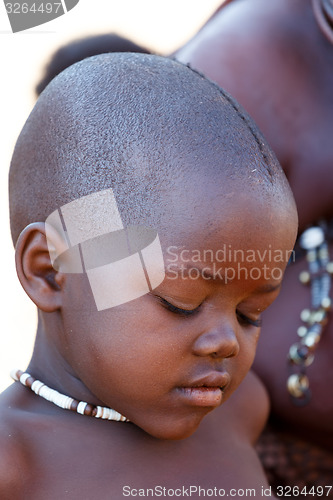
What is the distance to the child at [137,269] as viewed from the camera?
94cm

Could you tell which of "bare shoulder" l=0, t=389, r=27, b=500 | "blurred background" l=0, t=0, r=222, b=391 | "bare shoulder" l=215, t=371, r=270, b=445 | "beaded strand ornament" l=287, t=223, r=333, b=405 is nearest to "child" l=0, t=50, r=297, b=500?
"bare shoulder" l=0, t=389, r=27, b=500

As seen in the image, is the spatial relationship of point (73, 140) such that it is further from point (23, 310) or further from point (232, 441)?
point (23, 310)

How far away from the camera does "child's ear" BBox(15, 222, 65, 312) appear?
101 centimetres

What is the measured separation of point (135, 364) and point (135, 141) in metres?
0.31

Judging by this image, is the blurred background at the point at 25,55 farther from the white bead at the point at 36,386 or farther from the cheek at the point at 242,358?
the cheek at the point at 242,358

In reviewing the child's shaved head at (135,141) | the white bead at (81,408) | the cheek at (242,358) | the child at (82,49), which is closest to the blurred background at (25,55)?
the child at (82,49)

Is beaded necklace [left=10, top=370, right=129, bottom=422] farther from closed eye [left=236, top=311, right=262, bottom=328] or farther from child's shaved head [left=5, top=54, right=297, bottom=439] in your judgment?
closed eye [left=236, top=311, right=262, bottom=328]

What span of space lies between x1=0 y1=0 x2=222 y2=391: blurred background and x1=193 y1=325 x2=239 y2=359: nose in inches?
34.2

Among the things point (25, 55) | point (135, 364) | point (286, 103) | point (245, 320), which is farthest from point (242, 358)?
point (25, 55)

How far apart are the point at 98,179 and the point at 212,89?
23 centimetres

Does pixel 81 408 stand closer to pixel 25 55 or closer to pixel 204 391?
pixel 204 391

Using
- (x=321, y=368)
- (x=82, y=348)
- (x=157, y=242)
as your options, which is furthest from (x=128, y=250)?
(x=321, y=368)

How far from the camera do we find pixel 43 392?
3.46 feet

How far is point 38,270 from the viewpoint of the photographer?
103 centimetres
